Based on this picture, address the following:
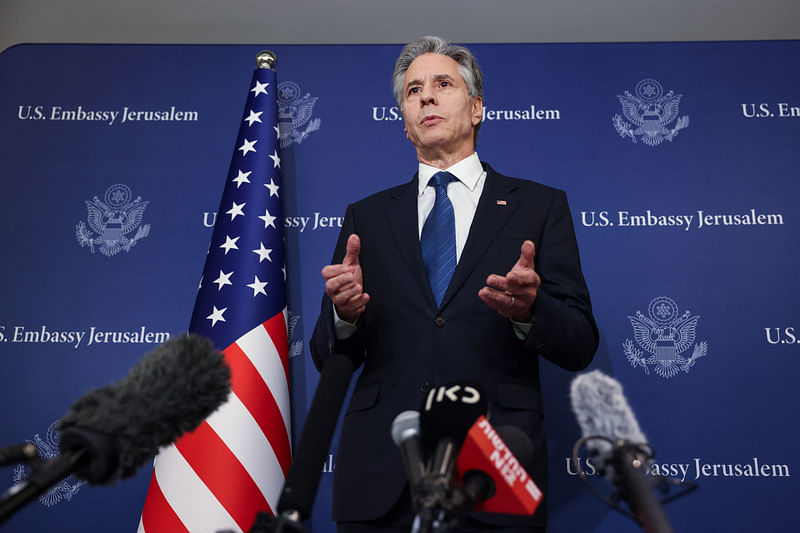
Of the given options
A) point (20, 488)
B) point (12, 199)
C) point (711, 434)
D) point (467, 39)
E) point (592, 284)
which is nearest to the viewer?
point (20, 488)

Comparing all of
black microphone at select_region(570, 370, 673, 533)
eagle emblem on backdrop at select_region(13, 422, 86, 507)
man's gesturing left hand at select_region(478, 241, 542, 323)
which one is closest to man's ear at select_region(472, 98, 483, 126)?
man's gesturing left hand at select_region(478, 241, 542, 323)

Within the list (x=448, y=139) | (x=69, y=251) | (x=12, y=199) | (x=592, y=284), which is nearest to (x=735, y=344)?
(x=592, y=284)

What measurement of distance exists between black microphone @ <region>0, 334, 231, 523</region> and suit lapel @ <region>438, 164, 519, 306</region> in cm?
82

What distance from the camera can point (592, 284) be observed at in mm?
2854

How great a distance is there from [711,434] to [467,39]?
2235mm

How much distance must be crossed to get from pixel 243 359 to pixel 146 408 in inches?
59.9

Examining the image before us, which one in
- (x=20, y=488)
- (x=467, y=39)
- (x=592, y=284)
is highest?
(x=467, y=39)

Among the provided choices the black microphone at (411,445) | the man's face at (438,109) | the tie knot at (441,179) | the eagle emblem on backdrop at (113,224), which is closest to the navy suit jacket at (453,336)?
the tie knot at (441,179)

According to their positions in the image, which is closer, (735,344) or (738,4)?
(735,344)

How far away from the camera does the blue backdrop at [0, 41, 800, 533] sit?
8.61ft

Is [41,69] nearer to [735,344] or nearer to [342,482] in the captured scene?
[342,482]

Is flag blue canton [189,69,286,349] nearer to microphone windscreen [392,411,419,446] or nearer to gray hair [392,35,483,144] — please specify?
gray hair [392,35,483,144]

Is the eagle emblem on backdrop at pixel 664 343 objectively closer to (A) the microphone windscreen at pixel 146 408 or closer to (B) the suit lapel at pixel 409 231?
(B) the suit lapel at pixel 409 231

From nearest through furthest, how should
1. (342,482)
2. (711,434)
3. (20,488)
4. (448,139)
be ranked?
(20,488)
(342,482)
(448,139)
(711,434)
